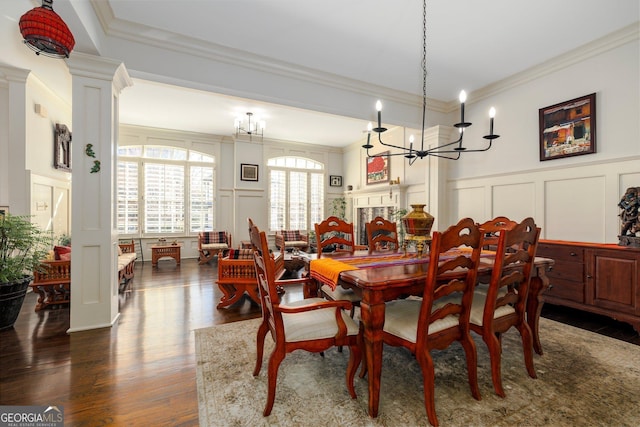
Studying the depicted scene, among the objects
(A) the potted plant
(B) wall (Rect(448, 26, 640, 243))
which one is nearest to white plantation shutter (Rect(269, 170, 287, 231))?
(B) wall (Rect(448, 26, 640, 243))

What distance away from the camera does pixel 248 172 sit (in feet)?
24.6

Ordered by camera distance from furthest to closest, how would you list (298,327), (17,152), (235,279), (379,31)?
(17,152)
(235,279)
(379,31)
(298,327)

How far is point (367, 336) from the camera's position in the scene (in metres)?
1.64

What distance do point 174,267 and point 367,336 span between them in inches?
215

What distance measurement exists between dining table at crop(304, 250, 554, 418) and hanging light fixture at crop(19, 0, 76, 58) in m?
2.23

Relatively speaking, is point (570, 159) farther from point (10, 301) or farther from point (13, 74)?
point (13, 74)

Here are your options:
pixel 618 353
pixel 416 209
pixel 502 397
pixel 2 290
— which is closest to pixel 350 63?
pixel 416 209

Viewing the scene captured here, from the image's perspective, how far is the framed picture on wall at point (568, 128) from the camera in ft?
10.8

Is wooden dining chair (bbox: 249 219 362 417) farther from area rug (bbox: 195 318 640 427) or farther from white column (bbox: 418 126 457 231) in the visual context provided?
white column (bbox: 418 126 457 231)

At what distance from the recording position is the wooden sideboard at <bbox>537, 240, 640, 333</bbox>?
8.88ft

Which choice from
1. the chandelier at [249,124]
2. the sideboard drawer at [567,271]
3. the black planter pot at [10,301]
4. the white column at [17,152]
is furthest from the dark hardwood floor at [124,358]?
the chandelier at [249,124]

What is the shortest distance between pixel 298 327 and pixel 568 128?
4017 mm

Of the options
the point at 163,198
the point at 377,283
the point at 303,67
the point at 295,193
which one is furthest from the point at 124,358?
the point at 295,193

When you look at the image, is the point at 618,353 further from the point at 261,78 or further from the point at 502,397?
the point at 261,78
